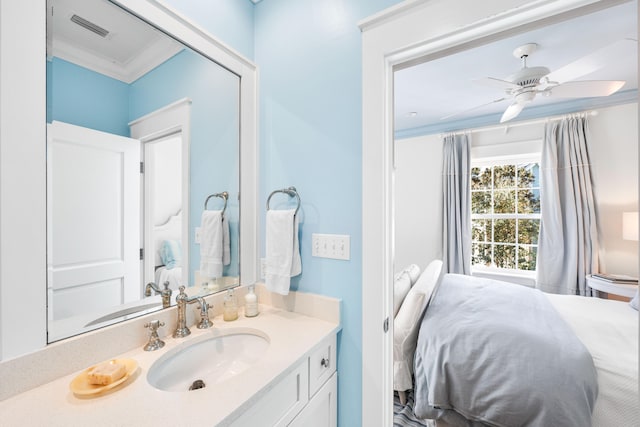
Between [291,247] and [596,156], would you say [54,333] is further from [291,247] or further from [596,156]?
[596,156]

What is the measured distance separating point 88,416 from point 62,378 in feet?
0.78

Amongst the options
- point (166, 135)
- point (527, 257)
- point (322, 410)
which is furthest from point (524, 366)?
point (527, 257)

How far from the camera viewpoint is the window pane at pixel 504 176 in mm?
3384

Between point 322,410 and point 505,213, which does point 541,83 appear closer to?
point 505,213

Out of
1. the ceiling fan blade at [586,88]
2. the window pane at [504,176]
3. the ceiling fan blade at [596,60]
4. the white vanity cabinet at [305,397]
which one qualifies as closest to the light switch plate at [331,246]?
the white vanity cabinet at [305,397]

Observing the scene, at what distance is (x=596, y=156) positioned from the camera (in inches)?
102

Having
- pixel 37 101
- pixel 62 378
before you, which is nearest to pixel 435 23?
pixel 37 101

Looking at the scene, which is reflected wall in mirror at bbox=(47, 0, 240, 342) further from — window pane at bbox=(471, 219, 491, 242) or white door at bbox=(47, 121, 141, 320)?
window pane at bbox=(471, 219, 491, 242)

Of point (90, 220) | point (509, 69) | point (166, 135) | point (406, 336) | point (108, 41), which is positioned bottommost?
point (406, 336)

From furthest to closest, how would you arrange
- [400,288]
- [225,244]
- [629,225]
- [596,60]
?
[629,225] < [400,288] < [596,60] < [225,244]

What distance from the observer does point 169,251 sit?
3.50 ft

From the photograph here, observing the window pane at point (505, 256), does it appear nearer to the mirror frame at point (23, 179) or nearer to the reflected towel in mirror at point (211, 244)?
the reflected towel in mirror at point (211, 244)

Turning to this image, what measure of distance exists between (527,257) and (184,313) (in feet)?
12.4

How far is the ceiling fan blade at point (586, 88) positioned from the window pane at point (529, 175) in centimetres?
144
